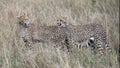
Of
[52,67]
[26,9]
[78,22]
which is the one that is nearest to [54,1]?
[26,9]

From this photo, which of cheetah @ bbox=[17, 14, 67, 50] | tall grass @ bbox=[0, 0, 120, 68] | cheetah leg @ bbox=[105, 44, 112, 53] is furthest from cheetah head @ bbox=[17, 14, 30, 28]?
cheetah leg @ bbox=[105, 44, 112, 53]

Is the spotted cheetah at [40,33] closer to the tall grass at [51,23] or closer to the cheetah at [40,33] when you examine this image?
the cheetah at [40,33]

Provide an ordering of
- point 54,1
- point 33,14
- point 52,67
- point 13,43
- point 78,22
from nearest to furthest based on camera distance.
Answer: point 52,67 → point 13,43 → point 78,22 → point 33,14 → point 54,1

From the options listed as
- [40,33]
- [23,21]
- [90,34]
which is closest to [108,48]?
[90,34]

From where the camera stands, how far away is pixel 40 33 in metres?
5.63

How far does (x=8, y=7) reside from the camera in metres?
6.98

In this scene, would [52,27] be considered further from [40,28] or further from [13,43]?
[13,43]

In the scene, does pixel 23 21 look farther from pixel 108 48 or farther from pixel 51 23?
pixel 108 48

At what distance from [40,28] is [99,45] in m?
0.88

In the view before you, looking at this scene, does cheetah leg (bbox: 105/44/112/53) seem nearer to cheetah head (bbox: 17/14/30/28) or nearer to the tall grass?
the tall grass

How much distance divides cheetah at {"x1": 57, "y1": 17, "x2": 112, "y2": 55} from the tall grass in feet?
0.45

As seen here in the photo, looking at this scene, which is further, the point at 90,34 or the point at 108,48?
the point at 90,34

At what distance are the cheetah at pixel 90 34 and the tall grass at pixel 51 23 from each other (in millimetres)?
139

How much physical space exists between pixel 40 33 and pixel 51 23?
26.7 inches
